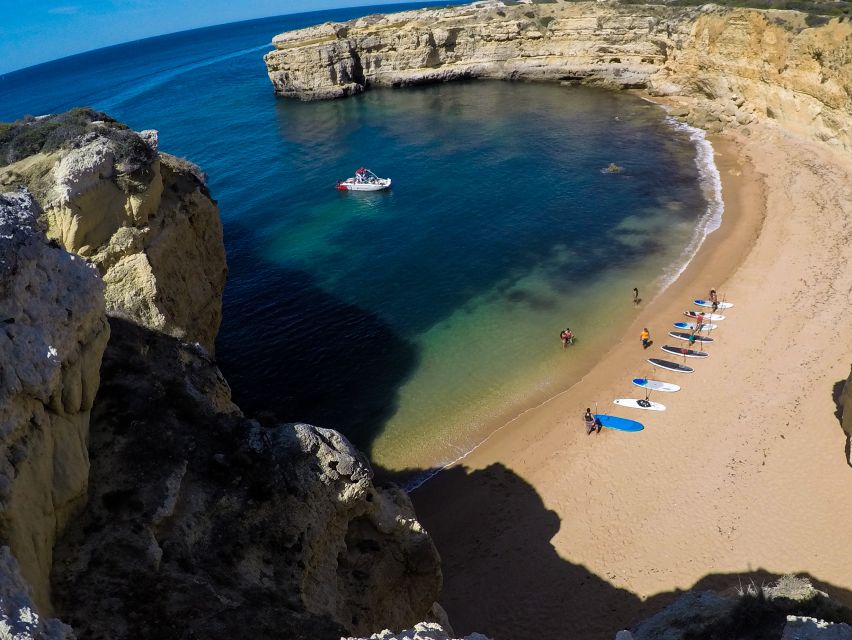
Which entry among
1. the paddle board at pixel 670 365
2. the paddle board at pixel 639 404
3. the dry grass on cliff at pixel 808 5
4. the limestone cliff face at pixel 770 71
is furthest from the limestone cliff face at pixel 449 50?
the paddle board at pixel 639 404

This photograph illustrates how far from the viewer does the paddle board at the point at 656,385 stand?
23.8m

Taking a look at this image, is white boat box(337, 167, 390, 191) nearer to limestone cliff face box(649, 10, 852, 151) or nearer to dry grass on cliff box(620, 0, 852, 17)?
limestone cliff face box(649, 10, 852, 151)

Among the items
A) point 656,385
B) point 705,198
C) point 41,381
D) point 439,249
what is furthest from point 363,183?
point 41,381

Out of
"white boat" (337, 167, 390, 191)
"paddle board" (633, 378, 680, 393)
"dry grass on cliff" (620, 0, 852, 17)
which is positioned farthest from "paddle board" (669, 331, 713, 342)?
"dry grass on cliff" (620, 0, 852, 17)

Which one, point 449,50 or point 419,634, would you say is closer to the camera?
point 419,634

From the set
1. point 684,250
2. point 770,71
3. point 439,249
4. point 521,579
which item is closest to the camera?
point 521,579

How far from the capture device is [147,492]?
10039 millimetres

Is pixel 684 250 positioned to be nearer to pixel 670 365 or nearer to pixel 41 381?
pixel 670 365

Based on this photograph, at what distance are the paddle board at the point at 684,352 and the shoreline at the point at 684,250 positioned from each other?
6.87 ft

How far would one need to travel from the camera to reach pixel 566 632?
15406mm

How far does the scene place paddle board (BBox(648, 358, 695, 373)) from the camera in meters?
24.9

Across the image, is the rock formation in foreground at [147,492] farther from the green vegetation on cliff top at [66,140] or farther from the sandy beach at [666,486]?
the sandy beach at [666,486]

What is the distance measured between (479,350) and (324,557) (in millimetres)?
17271

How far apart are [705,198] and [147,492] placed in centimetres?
4097
